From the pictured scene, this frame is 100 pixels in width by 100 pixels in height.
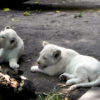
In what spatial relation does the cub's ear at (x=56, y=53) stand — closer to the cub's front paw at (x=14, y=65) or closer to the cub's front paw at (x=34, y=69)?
the cub's front paw at (x=34, y=69)

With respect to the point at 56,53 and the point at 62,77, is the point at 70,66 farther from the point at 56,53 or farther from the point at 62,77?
the point at 56,53

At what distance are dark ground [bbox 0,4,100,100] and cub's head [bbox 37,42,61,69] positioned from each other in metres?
0.32

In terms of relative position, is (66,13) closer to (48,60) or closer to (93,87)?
(48,60)

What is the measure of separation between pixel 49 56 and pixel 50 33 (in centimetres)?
361

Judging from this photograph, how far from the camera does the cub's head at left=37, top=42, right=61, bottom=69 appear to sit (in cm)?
569

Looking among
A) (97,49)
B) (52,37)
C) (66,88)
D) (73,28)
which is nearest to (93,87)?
(66,88)

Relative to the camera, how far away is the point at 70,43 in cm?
815

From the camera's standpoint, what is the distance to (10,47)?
6.47 meters

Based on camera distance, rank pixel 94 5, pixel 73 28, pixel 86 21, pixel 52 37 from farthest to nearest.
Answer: pixel 94 5
pixel 86 21
pixel 73 28
pixel 52 37

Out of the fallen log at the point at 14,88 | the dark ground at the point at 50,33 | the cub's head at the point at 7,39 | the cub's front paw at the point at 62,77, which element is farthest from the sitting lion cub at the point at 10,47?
the fallen log at the point at 14,88

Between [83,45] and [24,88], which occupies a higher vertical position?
[24,88]

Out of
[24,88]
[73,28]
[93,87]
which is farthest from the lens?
[73,28]

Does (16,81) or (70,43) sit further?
(70,43)

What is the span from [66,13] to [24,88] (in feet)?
30.7
